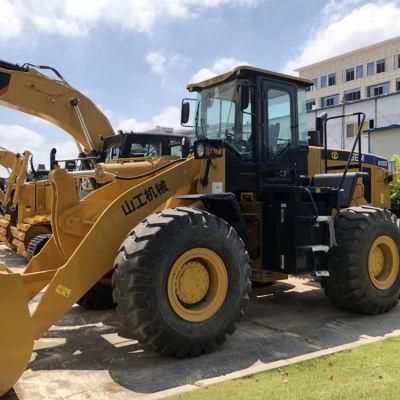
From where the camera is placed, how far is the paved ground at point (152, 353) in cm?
462

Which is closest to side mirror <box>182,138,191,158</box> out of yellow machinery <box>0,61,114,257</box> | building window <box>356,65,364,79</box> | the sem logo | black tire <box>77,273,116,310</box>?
black tire <box>77,273,116,310</box>

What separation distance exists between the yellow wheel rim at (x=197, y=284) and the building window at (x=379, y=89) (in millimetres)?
59031

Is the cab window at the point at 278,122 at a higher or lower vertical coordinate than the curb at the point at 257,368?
higher

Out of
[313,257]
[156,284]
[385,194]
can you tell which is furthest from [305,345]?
[385,194]

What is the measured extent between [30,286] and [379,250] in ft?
14.8

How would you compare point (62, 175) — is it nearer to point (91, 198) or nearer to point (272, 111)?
point (91, 198)

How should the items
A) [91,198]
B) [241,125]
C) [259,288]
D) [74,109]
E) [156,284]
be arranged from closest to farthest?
[156,284], [91,198], [241,125], [259,288], [74,109]

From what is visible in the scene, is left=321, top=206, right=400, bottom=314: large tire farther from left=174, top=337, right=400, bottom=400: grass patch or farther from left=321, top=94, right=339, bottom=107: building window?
left=321, top=94, right=339, bottom=107: building window

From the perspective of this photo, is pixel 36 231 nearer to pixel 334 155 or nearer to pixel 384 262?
pixel 334 155

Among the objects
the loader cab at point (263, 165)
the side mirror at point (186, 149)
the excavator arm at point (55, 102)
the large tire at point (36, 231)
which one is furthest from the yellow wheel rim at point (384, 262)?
the large tire at point (36, 231)

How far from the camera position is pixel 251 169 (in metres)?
6.85

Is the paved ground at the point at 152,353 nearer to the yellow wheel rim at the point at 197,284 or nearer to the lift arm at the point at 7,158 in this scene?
the yellow wheel rim at the point at 197,284

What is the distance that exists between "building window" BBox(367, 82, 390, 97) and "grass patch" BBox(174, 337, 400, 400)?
2332 inches

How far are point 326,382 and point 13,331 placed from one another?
262 cm
